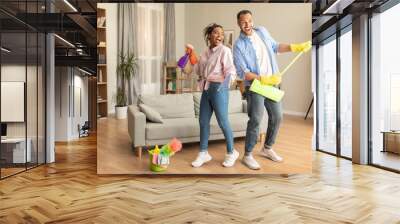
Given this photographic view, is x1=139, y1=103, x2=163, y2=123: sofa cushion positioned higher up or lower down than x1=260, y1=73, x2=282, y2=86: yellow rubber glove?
lower down

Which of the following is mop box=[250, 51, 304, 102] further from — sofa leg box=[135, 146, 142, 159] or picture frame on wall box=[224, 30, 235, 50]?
sofa leg box=[135, 146, 142, 159]

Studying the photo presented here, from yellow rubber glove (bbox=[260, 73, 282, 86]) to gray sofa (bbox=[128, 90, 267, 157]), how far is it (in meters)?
0.31

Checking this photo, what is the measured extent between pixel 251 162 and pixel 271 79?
0.93 metres

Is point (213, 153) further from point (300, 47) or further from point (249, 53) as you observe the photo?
point (300, 47)

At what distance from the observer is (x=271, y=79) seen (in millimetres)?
Answer: 3883

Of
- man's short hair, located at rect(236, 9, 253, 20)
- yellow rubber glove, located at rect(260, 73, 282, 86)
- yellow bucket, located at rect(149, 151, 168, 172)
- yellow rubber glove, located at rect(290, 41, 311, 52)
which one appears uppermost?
man's short hair, located at rect(236, 9, 253, 20)

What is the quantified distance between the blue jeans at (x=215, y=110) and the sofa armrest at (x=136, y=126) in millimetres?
636

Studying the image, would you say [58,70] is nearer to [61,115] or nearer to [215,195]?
[61,115]

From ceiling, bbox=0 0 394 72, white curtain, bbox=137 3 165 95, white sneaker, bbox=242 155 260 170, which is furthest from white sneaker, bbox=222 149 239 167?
ceiling, bbox=0 0 394 72

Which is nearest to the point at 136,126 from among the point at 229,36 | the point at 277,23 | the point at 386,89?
the point at 229,36

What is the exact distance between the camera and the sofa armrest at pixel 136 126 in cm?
390

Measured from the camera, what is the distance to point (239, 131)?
398 cm

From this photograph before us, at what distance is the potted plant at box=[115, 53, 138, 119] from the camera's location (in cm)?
391

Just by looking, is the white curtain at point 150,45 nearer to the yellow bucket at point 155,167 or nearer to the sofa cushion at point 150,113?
the sofa cushion at point 150,113
